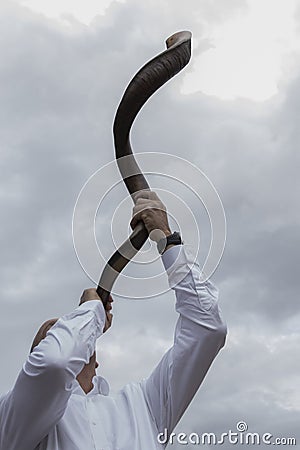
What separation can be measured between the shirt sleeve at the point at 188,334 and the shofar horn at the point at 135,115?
0.91 feet

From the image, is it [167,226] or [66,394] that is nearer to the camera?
[66,394]

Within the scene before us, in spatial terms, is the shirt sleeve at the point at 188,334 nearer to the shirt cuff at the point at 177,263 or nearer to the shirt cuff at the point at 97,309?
the shirt cuff at the point at 177,263

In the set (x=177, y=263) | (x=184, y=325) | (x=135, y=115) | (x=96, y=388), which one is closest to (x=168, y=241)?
(x=177, y=263)

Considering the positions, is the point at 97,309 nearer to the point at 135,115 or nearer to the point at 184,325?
the point at 184,325

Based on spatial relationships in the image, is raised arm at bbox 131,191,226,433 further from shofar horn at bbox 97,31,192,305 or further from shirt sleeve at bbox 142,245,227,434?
shofar horn at bbox 97,31,192,305

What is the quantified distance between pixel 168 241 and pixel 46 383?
1.18 meters

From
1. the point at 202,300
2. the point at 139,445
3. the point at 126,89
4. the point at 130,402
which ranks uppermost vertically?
the point at 126,89

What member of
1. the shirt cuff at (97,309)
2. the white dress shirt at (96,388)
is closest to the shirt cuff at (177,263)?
the white dress shirt at (96,388)

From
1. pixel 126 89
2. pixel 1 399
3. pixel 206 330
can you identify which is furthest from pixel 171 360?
pixel 126 89

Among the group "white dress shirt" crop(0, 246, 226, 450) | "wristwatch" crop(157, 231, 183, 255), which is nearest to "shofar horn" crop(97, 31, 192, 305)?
"wristwatch" crop(157, 231, 183, 255)

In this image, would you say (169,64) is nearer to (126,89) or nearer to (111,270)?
(126,89)

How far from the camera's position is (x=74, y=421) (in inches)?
189

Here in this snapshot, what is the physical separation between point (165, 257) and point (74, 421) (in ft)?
3.87

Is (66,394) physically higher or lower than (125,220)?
lower
